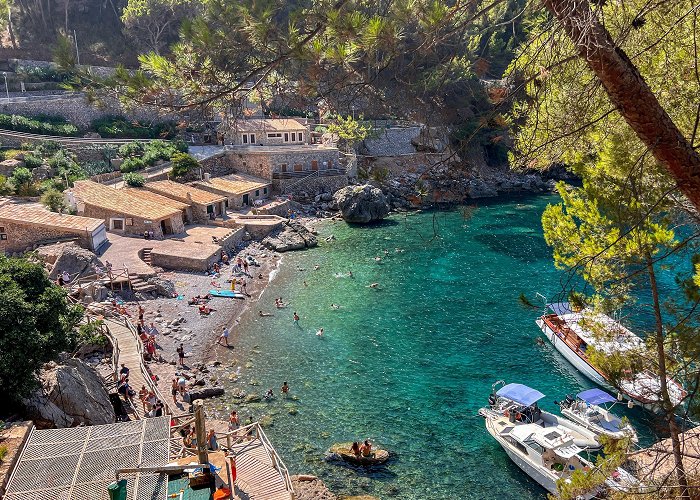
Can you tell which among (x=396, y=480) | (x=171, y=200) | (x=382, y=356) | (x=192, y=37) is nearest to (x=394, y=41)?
(x=192, y=37)

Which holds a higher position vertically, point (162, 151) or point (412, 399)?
point (162, 151)

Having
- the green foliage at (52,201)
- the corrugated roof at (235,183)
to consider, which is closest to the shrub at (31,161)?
the green foliage at (52,201)

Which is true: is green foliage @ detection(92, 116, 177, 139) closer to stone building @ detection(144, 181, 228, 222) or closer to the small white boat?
stone building @ detection(144, 181, 228, 222)

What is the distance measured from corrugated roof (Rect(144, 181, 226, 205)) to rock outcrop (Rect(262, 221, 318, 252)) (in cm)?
548

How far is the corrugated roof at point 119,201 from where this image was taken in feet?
119

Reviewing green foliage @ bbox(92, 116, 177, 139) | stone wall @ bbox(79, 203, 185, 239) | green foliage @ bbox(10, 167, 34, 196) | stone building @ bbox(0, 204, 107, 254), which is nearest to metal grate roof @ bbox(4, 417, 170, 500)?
stone building @ bbox(0, 204, 107, 254)

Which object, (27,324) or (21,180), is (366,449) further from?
(21,180)

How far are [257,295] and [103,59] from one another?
5120 centimetres

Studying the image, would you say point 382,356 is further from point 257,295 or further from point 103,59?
point 103,59

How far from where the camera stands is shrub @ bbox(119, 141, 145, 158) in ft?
155

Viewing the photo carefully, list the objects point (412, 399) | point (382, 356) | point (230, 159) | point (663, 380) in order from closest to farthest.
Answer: point (663, 380)
point (412, 399)
point (382, 356)
point (230, 159)

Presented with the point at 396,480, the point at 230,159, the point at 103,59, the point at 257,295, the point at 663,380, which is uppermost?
the point at 103,59

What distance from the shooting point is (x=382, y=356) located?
2550 centimetres

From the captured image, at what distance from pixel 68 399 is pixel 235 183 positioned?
33770mm
